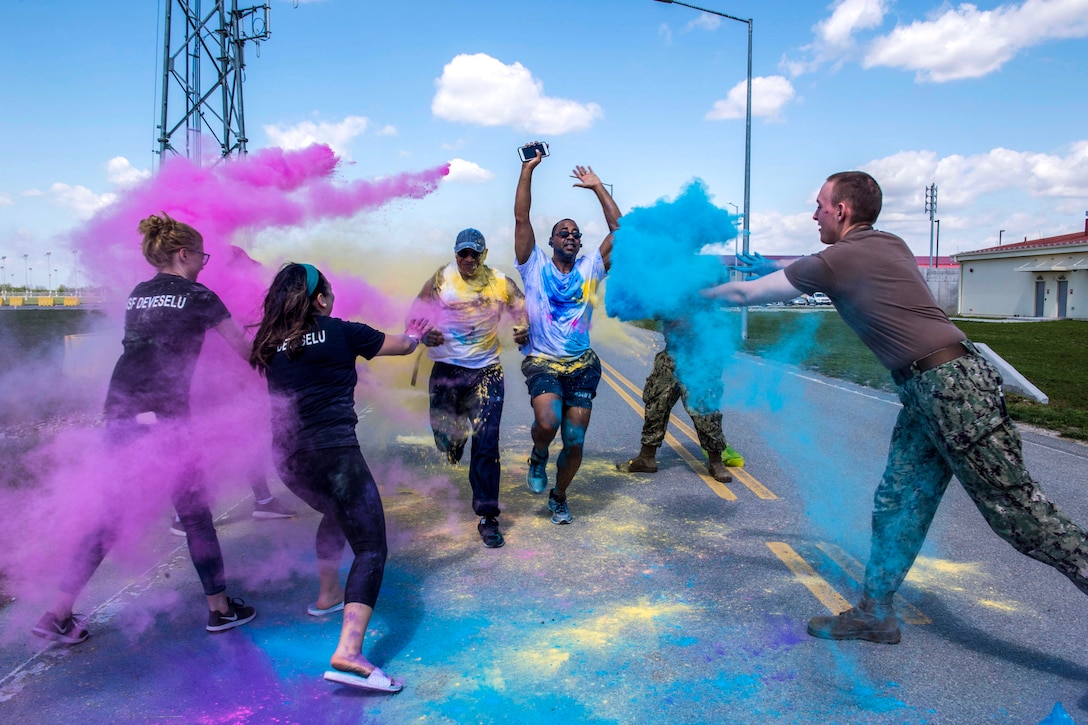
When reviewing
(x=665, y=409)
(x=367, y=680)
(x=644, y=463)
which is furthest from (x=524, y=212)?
(x=367, y=680)

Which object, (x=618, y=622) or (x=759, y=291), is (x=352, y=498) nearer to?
(x=618, y=622)

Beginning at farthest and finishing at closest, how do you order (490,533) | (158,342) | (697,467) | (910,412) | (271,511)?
1. (697,467)
2. (271,511)
3. (490,533)
4. (158,342)
5. (910,412)

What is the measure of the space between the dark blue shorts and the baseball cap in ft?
2.69

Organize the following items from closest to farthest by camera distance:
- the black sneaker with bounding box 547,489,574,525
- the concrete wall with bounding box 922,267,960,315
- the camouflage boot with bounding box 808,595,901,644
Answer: the camouflage boot with bounding box 808,595,901,644 → the black sneaker with bounding box 547,489,574,525 → the concrete wall with bounding box 922,267,960,315

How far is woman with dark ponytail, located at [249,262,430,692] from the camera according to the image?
3133 mm

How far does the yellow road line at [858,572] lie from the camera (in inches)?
140

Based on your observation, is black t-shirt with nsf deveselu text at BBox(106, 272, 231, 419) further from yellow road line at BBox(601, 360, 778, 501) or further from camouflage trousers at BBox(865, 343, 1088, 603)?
yellow road line at BBox(601, 360, 778, 501)

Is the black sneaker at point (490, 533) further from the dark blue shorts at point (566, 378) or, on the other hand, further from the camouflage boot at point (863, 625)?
the camouflage boot at point (863, 625)

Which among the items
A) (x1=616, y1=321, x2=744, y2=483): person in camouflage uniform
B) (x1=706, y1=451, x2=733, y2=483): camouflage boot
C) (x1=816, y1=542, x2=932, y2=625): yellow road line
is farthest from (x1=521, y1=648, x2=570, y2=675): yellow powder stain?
(x1=706, y1=451, x2=733, y2=483): camouflage boot

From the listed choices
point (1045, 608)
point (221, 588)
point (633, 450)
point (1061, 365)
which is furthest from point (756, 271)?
point (1061, 365)

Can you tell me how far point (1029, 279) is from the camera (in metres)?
44.0

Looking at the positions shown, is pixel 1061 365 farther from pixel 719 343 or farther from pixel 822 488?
pixel 719 343

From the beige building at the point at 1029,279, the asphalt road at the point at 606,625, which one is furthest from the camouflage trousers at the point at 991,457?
the beige building at the point at 1029,279

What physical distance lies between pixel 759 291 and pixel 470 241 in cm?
189
